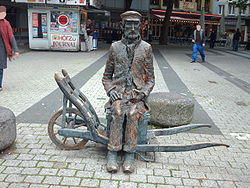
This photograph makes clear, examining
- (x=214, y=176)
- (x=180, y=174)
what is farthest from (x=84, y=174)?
(x=214, y=176)

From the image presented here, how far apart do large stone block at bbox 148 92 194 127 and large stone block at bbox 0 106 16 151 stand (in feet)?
7.83

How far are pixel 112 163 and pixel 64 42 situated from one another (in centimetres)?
1413

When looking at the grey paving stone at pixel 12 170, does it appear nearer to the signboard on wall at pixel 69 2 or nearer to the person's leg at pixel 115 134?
the person's leg at pixel 115 134

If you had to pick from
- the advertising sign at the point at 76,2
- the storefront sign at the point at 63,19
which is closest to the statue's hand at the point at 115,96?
the advertising sign at the point at 76,2

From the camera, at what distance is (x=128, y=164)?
11.7 feet

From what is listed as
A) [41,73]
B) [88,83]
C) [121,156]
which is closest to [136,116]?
[121,156]

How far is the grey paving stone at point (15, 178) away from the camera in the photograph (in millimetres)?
3309

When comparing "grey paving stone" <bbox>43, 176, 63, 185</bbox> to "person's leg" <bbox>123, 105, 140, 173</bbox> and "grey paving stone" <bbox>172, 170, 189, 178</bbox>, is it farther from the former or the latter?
"grey paving stone" <bbox>172, 170, 189, 178</bbox>

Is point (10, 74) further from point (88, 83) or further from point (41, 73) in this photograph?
point (88, 83)

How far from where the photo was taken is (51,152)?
407 cm

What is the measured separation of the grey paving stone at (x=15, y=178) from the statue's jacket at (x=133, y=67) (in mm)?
1511

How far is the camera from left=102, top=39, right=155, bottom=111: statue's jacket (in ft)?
12.6

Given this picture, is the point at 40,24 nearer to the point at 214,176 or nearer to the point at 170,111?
the point at 170,111

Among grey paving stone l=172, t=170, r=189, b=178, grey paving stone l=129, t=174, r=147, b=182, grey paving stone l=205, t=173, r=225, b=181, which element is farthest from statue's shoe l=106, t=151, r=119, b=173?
grey paving stone l=205, t=173, r=225, b=181
